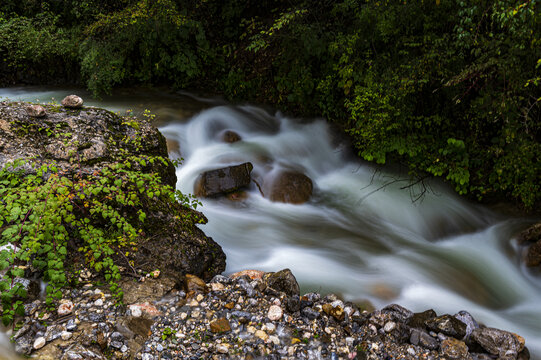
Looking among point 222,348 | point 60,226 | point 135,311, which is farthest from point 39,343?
point 222,348

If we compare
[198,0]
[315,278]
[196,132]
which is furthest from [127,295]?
[198,0]

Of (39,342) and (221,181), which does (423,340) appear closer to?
(39,342)

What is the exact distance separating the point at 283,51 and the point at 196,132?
2.67 meters

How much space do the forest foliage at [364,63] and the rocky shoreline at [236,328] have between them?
3018 mm

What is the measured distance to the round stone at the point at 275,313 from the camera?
286 cm

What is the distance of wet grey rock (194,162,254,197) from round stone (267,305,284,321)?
10.3 ft

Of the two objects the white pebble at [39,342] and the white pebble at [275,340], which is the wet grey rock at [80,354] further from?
the white pebble at [275,340]

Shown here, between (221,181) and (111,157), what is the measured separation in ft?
7.78

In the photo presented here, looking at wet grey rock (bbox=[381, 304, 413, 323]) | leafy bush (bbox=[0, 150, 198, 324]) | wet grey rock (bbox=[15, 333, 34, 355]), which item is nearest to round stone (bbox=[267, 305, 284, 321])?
wet grey rock (bbox=[381, 304, 413, 323])

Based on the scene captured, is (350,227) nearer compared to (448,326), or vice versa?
(448,326)

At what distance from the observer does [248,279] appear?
132 inches

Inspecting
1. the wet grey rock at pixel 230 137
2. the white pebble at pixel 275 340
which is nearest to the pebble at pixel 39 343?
the white pebble at pixel 275 340

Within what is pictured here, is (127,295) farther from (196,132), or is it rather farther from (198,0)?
(198,0)

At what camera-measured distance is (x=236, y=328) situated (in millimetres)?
2705
